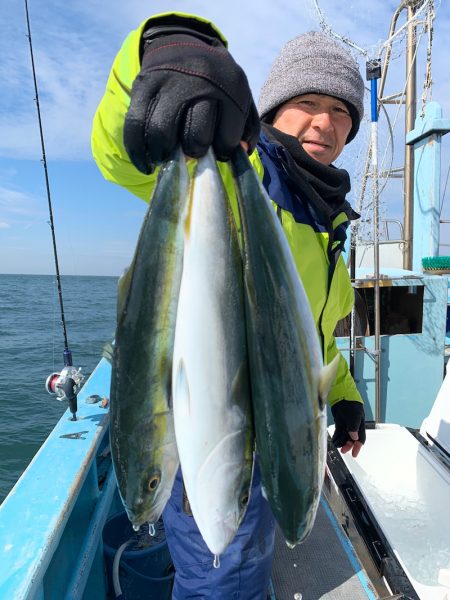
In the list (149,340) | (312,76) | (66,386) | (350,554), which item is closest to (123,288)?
(149,340)

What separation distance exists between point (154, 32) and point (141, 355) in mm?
808

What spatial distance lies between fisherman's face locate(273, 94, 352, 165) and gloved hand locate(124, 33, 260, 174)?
903mm

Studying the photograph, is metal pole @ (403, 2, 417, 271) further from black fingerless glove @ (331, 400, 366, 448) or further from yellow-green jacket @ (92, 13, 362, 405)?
black fingerless glove @ (331, 400, 366, 448)

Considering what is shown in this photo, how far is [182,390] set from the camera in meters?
1.01

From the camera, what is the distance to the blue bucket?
8.73ft

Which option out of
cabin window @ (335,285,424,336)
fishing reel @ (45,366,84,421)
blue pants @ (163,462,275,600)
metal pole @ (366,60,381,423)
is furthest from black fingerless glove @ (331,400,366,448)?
cabin window @ (335,285,424,336)

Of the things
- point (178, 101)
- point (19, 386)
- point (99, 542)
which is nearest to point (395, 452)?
point (99, 542)

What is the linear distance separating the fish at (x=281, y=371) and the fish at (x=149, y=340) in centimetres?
17

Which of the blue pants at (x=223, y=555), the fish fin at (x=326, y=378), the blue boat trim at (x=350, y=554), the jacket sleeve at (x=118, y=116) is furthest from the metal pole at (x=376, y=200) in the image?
the fish fin at (x=326, y=378)

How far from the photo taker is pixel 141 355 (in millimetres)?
1047

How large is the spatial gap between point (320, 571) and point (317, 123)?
2.39 metres

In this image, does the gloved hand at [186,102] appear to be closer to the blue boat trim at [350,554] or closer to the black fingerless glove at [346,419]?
the black fingerless glove at [346,419]

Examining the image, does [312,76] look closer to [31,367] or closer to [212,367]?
[212,367]

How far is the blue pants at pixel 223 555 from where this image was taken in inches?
69.1
